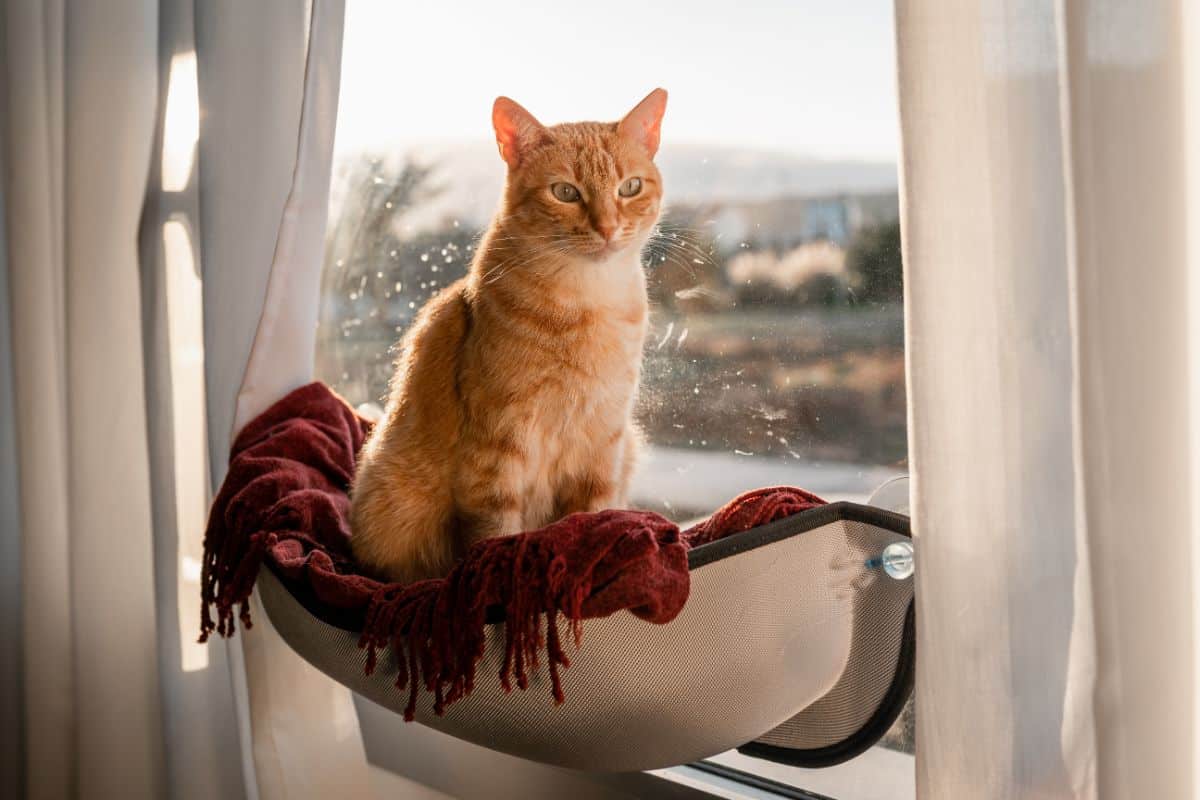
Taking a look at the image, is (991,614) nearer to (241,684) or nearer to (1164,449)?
(1164,449)

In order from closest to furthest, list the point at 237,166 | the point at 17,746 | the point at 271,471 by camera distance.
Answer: the point at 271,471 → the point at 237,166 → the point at 17,746

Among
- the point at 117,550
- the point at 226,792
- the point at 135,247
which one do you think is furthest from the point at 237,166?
the point at 226,792

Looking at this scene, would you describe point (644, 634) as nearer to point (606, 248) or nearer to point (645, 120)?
point (606, 248)

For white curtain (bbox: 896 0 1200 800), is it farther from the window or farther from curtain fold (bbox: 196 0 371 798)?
curtain fold (bbox: 196 0 371 798)

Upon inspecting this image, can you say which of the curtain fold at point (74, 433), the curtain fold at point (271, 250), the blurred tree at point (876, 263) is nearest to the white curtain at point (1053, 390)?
the blurred tree at point (876, 263)

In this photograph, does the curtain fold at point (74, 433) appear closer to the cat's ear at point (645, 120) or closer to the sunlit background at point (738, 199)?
the sunlit background at point (738, 199)

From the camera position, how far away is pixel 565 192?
116 centimetres

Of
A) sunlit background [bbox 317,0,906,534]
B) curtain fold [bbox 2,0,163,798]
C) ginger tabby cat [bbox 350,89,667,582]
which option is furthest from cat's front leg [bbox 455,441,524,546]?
curtain fold [bbox 2,0,163,798]

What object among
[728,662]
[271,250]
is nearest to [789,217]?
[728,662]

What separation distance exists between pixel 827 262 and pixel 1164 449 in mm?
663

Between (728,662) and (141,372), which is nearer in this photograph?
(728,662)

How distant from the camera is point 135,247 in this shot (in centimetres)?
187

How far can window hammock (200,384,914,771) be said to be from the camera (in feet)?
2.93

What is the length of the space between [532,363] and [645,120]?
0.30 meters
